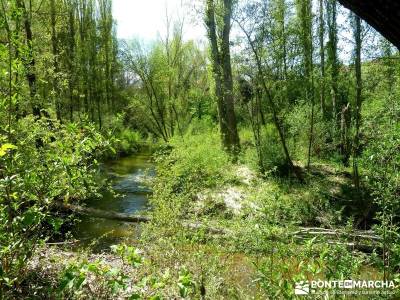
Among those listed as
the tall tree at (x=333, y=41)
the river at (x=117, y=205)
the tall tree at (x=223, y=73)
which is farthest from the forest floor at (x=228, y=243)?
the tall tree at (x=333, y=41)

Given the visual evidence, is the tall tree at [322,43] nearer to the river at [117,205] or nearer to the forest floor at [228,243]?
the forest floor at [228,243]

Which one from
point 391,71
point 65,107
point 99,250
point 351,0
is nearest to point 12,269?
point 351,0

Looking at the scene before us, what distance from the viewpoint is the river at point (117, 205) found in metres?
9.20

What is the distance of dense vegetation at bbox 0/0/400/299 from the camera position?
3.06m

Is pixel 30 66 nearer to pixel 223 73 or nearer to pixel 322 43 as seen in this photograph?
pixel 223 73

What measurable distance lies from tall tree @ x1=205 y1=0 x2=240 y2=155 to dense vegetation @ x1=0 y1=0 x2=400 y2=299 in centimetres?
6

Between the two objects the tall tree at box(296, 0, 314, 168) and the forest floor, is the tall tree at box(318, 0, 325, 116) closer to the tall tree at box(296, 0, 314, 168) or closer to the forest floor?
the tall tree at box(296, 0, 314, 168)

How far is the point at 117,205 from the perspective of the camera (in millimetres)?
12406

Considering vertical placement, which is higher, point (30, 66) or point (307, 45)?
point (307, 45)

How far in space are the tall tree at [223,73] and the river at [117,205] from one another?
3.57 m

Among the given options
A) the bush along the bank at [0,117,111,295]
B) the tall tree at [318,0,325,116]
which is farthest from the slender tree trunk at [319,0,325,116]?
the bush along the bank at [0,117,111,295]

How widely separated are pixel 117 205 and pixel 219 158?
3.90 m

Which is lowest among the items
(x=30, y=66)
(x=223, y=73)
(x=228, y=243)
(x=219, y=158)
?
(x=228, y=243)
